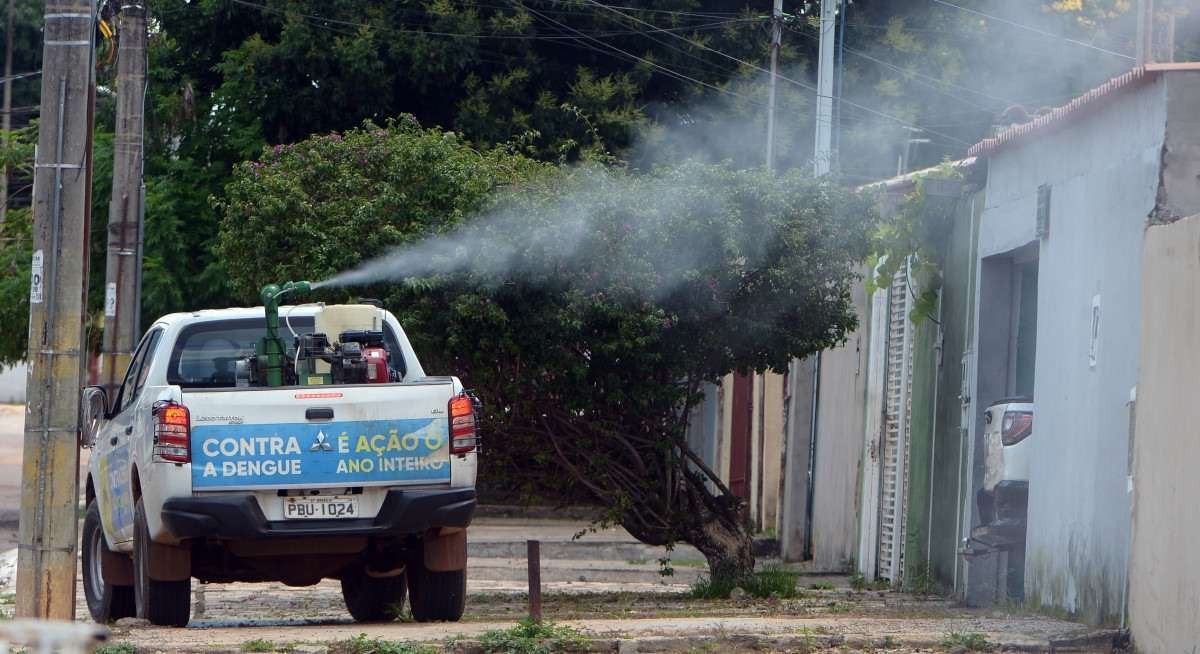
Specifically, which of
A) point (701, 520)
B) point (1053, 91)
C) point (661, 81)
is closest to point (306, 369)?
point (701, 520)

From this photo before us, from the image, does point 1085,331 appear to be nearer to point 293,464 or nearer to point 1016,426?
point 1016,426

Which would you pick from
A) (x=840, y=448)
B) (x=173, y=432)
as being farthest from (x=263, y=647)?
(x=840, y=448)

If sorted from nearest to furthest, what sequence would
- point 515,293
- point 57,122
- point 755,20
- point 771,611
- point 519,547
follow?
point 57,122 → point 771,611 → point 515,293 → point 519,547 → point 755,20

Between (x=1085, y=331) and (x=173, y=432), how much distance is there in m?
5.06

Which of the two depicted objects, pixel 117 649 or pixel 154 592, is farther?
pixel 154 592

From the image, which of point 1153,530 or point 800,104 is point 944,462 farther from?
point 800,104

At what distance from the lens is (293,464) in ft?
28.3

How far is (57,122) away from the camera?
920cm

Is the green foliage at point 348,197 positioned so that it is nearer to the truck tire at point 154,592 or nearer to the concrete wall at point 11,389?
the truck tire at point 154,592

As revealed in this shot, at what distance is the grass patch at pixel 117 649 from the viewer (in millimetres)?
7281

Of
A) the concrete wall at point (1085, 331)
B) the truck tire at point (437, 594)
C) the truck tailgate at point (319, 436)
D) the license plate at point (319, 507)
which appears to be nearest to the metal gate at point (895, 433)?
the concrete wall at point (1085, 331)

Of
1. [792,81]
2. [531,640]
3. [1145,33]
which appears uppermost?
[792,81]

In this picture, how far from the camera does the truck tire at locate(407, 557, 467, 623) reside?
9.37 metres

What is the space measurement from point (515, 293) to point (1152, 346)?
15.6 ft
